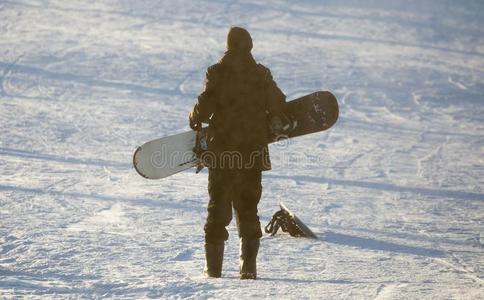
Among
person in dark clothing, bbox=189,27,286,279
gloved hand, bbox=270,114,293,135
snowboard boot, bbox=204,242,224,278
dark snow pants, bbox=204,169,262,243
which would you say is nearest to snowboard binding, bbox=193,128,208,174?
person in dark clothing, bbox=189,27,286,279

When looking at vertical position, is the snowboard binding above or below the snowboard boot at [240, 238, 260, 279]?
above

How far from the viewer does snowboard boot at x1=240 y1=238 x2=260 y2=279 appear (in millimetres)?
6043

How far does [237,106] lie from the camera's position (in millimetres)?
5914

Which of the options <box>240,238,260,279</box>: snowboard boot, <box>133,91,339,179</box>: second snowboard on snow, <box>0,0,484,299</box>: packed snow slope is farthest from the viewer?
<box>133,91,339,179</box>: second snowboard on snow

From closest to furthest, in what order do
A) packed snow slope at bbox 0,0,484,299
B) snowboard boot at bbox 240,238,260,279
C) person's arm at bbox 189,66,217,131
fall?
person's arm at bbox 189,66,217,131 → snowboard boot at bbox 240,238,260,279 → packed snow slope at bbox 0,0,484,299

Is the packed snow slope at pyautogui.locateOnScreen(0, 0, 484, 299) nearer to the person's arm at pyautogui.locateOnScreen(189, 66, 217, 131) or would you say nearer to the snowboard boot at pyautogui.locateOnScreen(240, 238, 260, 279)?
the snowboard boot at pyautogui.locateOnScreen(240, 238, 260, 279)

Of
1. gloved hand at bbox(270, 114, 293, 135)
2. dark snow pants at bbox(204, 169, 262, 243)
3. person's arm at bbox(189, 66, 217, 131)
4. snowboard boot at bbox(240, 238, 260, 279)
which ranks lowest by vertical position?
snowboard boot at bbox(240, 238, 260, 279)

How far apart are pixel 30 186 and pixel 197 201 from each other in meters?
1.54

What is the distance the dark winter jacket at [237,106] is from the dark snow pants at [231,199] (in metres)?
0.06

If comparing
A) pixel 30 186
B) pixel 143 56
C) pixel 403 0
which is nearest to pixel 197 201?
pixel 30 186

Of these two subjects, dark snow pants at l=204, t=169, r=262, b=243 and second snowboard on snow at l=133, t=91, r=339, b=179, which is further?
second snowboard on snow at l=133, t=91, r=339, b=179

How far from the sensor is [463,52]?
19.9 meters

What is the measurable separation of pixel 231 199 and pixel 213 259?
381 millimetres

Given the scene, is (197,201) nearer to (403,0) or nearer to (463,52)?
(463,52)
